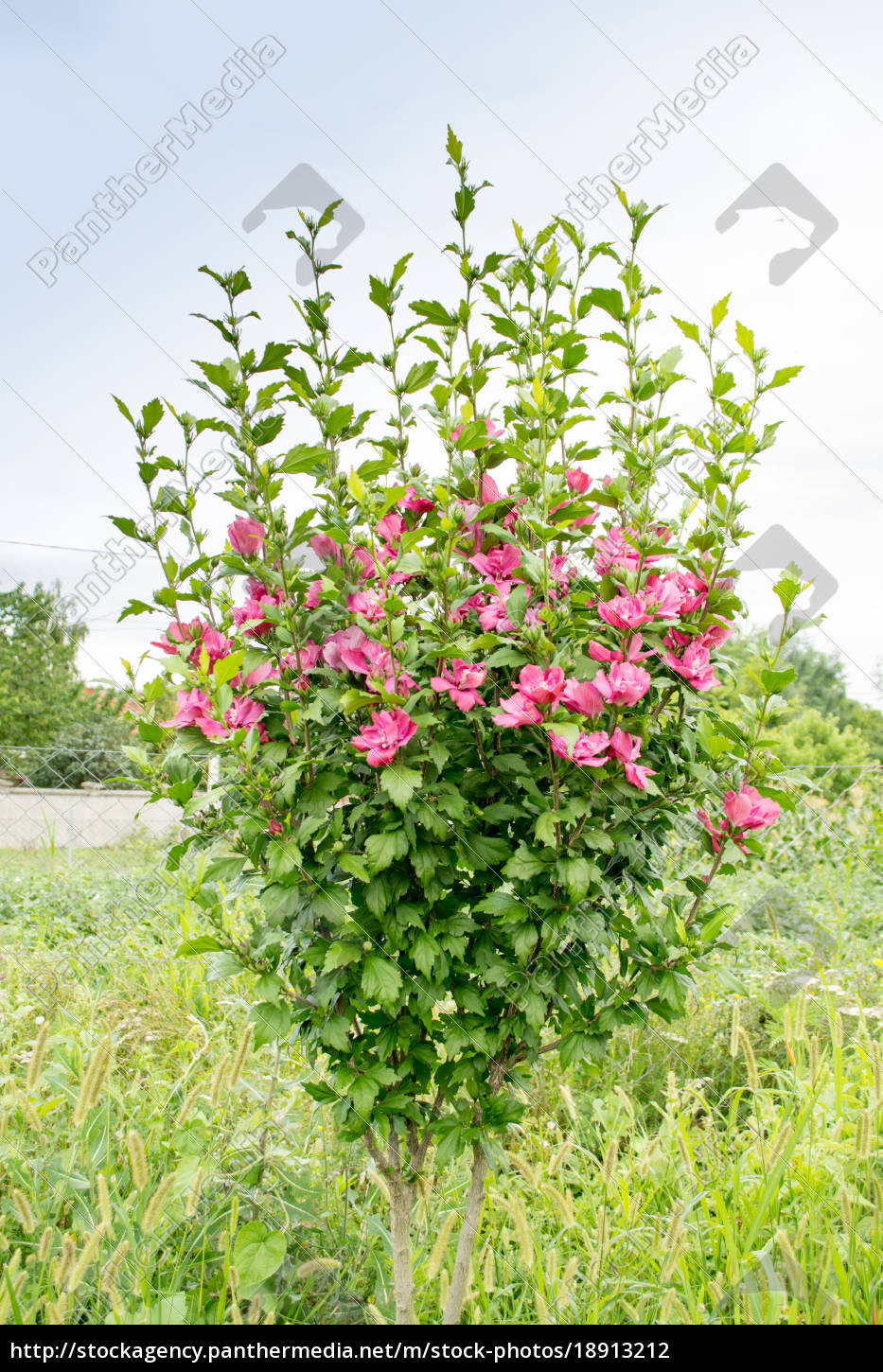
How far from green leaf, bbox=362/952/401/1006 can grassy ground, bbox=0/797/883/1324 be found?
0.29 meters

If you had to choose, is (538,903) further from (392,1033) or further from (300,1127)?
(300,1127)

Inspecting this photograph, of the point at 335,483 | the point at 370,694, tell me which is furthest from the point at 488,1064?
the point at 335,483

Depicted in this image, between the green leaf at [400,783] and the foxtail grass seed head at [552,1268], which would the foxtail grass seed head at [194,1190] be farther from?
the green leaf at [400,783]

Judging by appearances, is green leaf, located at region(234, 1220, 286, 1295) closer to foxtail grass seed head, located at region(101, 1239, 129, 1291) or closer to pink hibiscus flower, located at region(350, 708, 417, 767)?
foxtail grass seed head, located at region(101, 1239, 129, 1291)

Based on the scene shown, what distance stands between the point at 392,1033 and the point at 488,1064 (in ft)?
0.75

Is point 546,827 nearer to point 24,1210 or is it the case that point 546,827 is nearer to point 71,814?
point 24,1210

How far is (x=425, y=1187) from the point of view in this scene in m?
2.01

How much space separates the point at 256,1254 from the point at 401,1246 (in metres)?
0.29

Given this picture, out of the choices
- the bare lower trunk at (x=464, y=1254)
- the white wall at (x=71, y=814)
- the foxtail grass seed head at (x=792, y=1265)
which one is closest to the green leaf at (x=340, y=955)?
the bare lower trunk at (x=464, y=1254)

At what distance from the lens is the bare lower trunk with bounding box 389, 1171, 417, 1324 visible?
72.3 inches

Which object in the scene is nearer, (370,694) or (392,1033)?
(370,694)

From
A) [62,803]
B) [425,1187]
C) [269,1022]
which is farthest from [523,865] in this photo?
[62,803]

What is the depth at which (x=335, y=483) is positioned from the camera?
1.56 meters

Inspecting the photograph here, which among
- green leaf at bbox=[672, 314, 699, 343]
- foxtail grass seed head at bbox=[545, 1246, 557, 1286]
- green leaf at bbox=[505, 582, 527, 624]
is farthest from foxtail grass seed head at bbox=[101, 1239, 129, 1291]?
green leaf at bbox=[672, 314, 699, 343]
